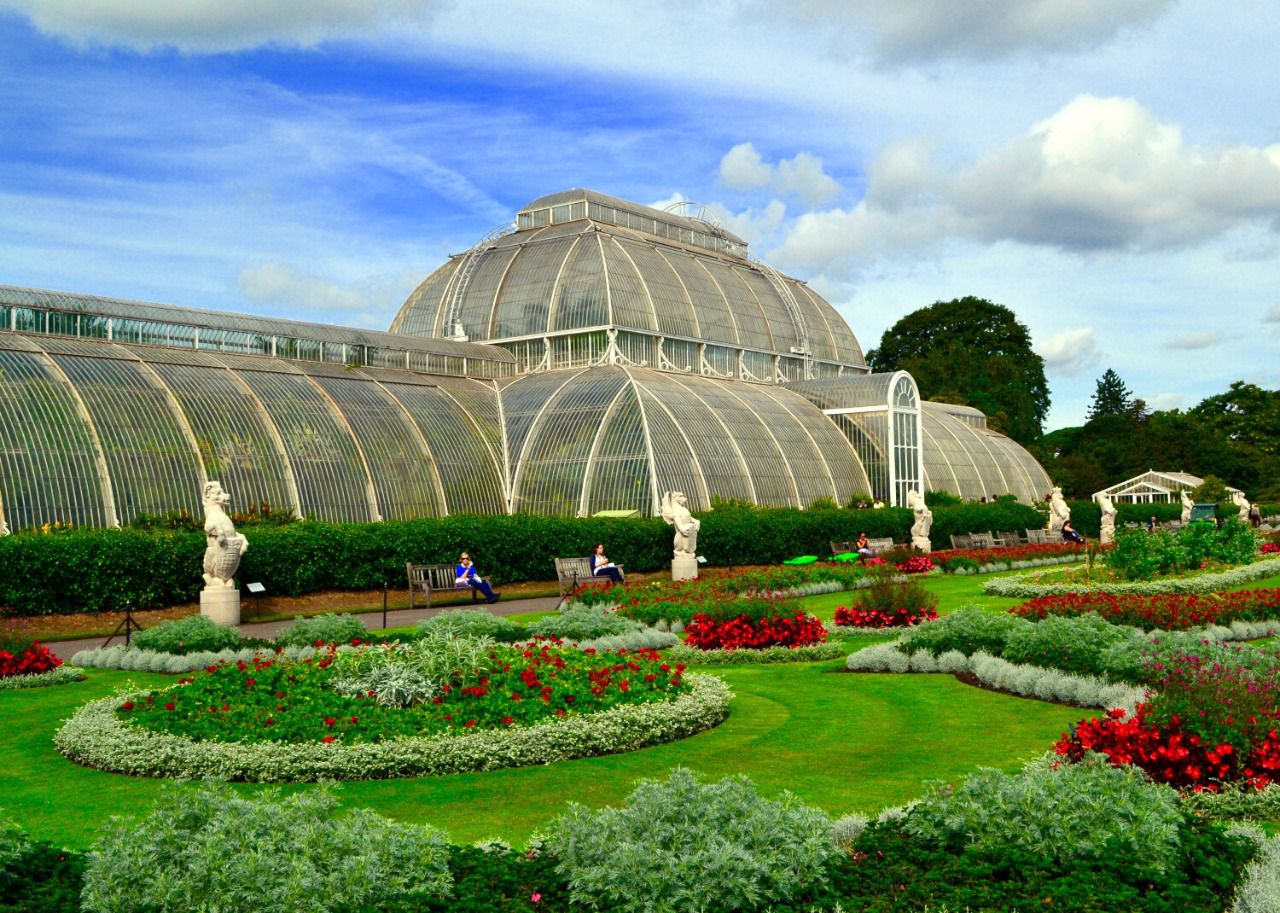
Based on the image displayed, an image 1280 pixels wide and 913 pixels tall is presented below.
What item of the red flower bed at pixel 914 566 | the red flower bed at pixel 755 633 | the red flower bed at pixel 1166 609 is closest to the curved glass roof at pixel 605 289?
the red flower bed at pixel 914 566

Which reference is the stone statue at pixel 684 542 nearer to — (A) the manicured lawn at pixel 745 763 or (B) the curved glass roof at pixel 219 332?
(A) the manicured lawn at pixel 745 763

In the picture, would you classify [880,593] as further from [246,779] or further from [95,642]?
[95,642]

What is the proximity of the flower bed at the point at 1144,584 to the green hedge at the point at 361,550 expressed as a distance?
10546 millimetres

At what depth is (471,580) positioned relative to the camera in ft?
101

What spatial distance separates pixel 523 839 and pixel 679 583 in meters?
18.0

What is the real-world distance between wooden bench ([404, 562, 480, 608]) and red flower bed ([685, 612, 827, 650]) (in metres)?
12.4

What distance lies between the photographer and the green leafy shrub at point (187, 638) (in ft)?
63.8

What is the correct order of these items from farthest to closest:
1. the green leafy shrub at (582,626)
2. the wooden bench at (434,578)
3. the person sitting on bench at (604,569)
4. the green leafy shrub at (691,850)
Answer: the person sitting on bench at (604,569)
the wooden bench at (434,578)
the green leafy shrub at (582,626)
the green leafy shrub at (691,850)

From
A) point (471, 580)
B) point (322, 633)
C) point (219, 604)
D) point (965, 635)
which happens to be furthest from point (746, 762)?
point (471, 580)

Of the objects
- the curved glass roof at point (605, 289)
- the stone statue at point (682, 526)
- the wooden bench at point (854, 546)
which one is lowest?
the wooden bench at point (854, 546)

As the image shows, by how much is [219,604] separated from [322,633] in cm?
728

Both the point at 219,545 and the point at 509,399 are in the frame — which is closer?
the point at 219,545

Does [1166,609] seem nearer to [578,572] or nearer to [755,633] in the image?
[755,633]

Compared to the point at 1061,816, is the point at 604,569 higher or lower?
higher
